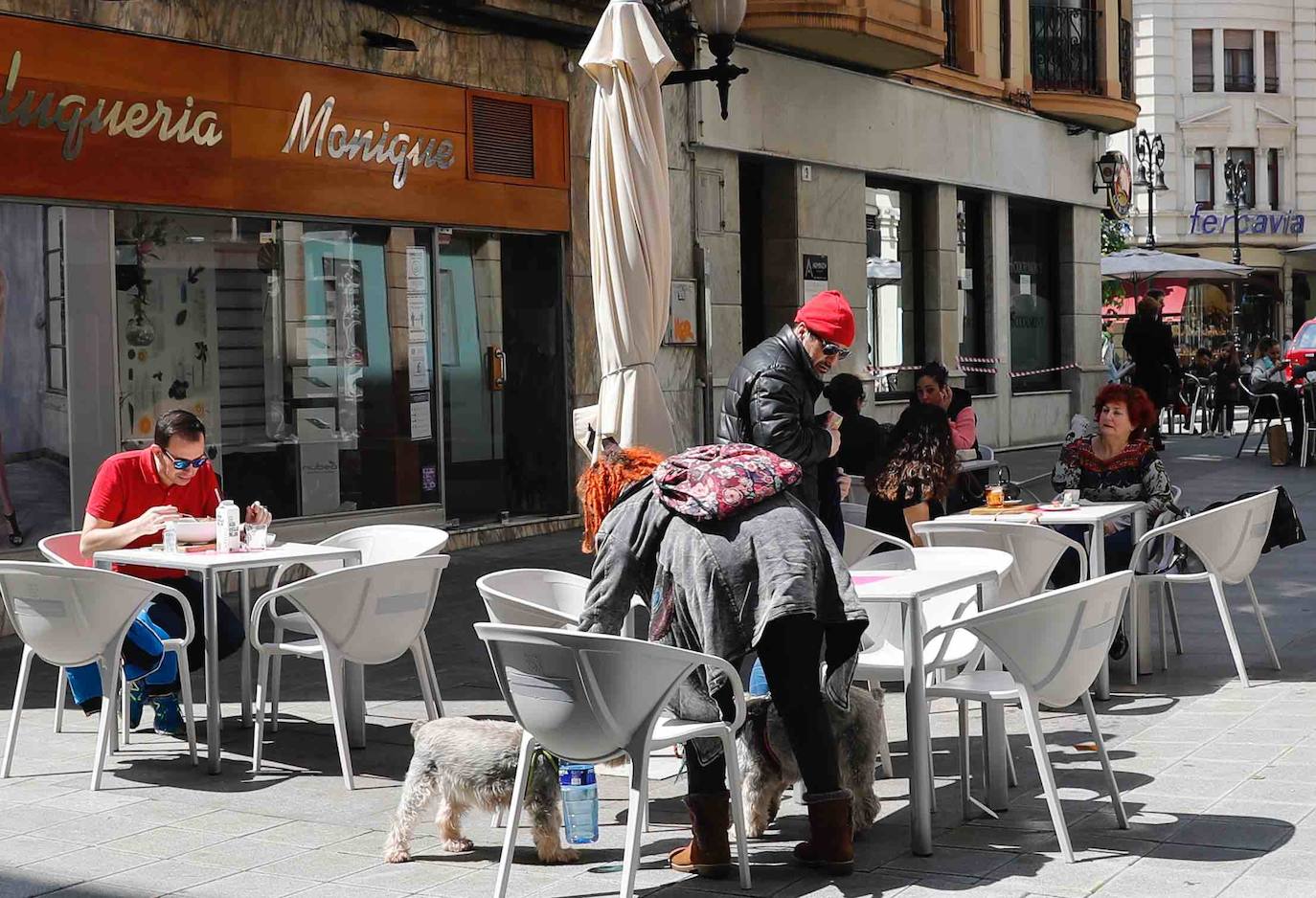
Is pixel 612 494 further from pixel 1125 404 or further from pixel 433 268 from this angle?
pixel 433 268

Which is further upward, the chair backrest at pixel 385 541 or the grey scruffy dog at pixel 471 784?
the chair backrest at pixel 385 541

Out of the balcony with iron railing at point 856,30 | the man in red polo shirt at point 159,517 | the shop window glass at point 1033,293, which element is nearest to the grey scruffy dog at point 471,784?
the man in red polo shirt at point 159,517

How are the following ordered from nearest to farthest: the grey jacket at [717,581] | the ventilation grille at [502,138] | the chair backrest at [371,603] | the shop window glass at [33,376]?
the grey jacket at [717,581], the chair backrest at [371,603], the shop window glass at [33,376], the ventilation grille at [502,138]

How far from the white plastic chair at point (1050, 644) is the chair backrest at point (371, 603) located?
2.21 m

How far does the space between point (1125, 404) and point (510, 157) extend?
281 inches

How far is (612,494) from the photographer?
6.21 m

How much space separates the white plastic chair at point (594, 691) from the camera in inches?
191

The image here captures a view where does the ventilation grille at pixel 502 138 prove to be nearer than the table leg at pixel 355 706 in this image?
No

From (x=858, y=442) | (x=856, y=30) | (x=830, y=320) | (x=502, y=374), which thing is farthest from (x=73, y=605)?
(x=856, y=30)

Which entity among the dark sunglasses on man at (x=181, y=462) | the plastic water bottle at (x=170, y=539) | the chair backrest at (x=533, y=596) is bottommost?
the chair backrest at (x=533, y=596)

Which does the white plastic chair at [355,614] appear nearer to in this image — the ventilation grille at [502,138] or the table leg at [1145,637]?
the table leg at [1145,637]

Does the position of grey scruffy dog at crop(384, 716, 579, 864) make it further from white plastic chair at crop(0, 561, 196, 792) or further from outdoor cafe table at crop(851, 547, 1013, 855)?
white plastic chair at crop(0, 561, 196, 792)

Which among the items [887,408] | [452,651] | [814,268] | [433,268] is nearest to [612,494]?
[452,651]

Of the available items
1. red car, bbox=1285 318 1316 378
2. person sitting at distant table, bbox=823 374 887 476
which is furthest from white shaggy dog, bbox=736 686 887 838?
red car, bbox=1285 318 1316 378
